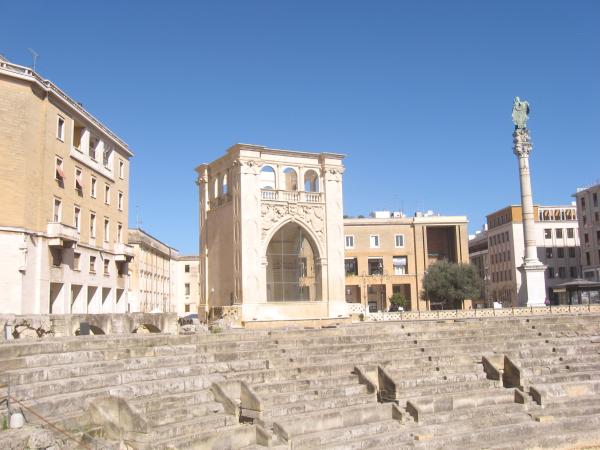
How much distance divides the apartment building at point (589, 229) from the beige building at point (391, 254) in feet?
46.2

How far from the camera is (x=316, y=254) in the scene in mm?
35719

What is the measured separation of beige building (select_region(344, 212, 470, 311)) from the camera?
2347 inches

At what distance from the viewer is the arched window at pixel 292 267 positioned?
35247mm

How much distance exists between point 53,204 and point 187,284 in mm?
47232

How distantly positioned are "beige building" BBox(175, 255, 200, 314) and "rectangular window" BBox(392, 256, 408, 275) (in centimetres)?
2449

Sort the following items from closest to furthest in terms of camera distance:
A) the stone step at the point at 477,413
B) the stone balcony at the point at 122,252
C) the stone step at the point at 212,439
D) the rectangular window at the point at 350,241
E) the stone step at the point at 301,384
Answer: the stone step at the point at 212,439
the stone step at the point at 301,384
the stone step at the point at 477,413
the stone balcony at the point at 122,252
the rectangular window at the point at 350,241

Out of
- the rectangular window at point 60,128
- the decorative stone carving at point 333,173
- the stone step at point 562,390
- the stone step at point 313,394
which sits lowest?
the stone step at point 562,390

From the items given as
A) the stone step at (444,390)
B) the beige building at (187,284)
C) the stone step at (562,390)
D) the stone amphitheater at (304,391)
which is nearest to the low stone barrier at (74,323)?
the stone amphitheater at (304,391)

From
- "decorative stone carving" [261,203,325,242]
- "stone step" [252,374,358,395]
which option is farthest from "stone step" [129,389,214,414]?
"decorative stone carving" [261,203,325,242]

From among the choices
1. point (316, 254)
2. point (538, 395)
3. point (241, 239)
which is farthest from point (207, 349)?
point (316, 254)

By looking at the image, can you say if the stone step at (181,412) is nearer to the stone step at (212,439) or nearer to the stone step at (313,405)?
the stone step at (212,439)

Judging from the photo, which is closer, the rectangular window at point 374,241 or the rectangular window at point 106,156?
the rectangular window at point 106,156

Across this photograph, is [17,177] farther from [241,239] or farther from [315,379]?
[315,379]

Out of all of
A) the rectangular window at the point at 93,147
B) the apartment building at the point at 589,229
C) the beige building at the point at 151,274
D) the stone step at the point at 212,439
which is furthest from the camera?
the apartment building at the point at 589,229
